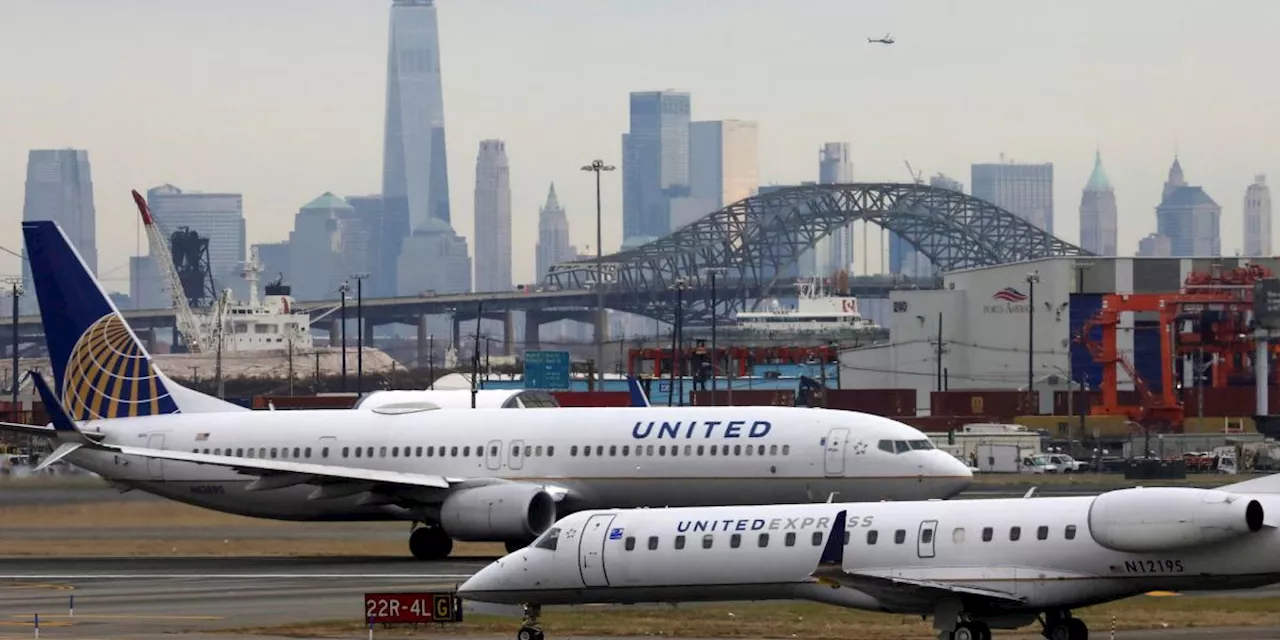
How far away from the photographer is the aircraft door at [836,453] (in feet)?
165

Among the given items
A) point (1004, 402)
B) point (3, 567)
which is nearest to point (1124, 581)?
point (3, 567)

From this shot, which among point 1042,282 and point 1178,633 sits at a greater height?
point 1042,282

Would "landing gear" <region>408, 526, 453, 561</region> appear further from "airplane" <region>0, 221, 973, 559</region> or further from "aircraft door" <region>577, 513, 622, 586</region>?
"aircraft door" <region>577, 513, 622, 586</region>

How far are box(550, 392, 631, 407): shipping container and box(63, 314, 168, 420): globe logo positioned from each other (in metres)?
65.8

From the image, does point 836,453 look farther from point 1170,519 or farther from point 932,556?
point 1170,519

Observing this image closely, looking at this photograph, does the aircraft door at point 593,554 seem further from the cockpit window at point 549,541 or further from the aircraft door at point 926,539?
the aircraft door at point 926,539

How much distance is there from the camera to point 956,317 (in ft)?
603

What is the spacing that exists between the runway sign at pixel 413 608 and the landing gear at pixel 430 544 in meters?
17.7

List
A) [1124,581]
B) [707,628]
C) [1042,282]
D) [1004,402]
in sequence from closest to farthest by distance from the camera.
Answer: [1124,581] → [707,628] → [1004,402] → [1042,282]

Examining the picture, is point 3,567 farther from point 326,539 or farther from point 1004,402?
point 1004,402

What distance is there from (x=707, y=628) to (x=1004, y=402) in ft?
380

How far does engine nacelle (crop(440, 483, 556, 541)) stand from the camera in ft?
168

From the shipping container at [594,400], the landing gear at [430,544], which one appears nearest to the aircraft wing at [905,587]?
the landing gear at [430,544]

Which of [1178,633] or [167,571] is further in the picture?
[167,571]
